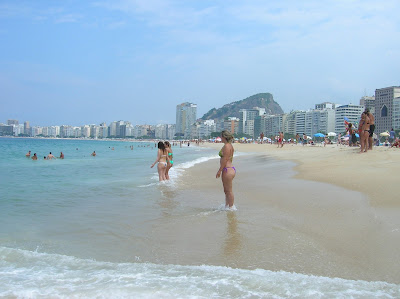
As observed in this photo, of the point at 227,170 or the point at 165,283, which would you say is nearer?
the point at 165,283

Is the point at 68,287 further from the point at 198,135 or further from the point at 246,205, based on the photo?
the point at 198,135

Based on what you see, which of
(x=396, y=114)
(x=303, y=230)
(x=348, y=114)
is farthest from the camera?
(x=348, y=114)

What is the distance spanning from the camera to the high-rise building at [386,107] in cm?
11004

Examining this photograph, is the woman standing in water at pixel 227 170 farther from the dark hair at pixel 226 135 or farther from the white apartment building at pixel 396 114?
the white apartment building at pixel 396 114

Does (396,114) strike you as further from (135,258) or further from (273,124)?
(135,258)

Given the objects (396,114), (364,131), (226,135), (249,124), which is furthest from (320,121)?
(226,135)

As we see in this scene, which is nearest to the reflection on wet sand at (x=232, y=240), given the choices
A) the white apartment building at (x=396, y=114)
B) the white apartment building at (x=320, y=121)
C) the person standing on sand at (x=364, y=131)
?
the person standing on sand at (x=364, y=131)

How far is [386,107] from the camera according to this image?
112938 mm

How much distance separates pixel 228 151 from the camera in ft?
19.3

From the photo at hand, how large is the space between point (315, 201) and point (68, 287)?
4627 mm

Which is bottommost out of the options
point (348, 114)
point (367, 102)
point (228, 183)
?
point (228, 183)

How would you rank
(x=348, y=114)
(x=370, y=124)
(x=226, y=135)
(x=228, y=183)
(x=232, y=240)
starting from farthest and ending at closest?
(x=348, y=114)
(x=370, y=124)
(x=228, y=183)
(x=226, y=135)
(x=232, y=240)

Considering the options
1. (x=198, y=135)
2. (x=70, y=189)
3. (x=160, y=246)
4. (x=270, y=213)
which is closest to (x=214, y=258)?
(x=160, y=246)

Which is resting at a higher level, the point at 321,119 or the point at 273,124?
the point at 321,119
